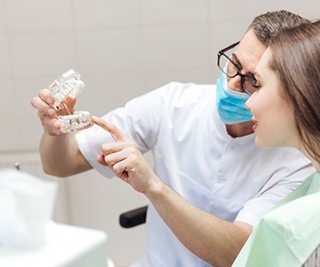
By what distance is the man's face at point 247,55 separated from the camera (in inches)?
45.1

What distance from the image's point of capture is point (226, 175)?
1.28 m

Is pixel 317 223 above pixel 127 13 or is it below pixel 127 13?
below

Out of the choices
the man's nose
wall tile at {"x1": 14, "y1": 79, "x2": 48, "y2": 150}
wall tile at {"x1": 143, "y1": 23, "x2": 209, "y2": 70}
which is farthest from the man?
wall tile at {"x1": 14, "y1": 79, "x2": 48, "y2": 150}

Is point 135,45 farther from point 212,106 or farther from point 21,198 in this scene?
point 21,198

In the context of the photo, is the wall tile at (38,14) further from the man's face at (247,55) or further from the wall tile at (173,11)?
the man's face at (247,55)

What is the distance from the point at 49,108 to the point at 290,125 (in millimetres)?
533

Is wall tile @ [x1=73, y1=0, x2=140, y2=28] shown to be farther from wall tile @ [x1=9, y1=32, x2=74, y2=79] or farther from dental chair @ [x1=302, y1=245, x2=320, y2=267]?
dental chair @ [x1=302, y1=245, x2=320, y2=267]

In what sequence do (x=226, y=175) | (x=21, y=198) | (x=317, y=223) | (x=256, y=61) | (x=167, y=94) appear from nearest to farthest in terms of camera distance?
(x=21, y=198), (x=317, y=223), (x=256, y=61), (x=226, y=175), (x=167, y=94)

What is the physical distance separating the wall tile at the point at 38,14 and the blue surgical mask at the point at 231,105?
0.97 m

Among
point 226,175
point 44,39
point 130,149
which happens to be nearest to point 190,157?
point 226,175

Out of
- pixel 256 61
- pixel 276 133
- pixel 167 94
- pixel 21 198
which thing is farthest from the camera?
pixel 167 94

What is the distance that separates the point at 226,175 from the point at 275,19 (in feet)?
1.26

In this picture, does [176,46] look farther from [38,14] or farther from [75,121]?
[75,121]

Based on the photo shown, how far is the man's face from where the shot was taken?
1.15 meters
